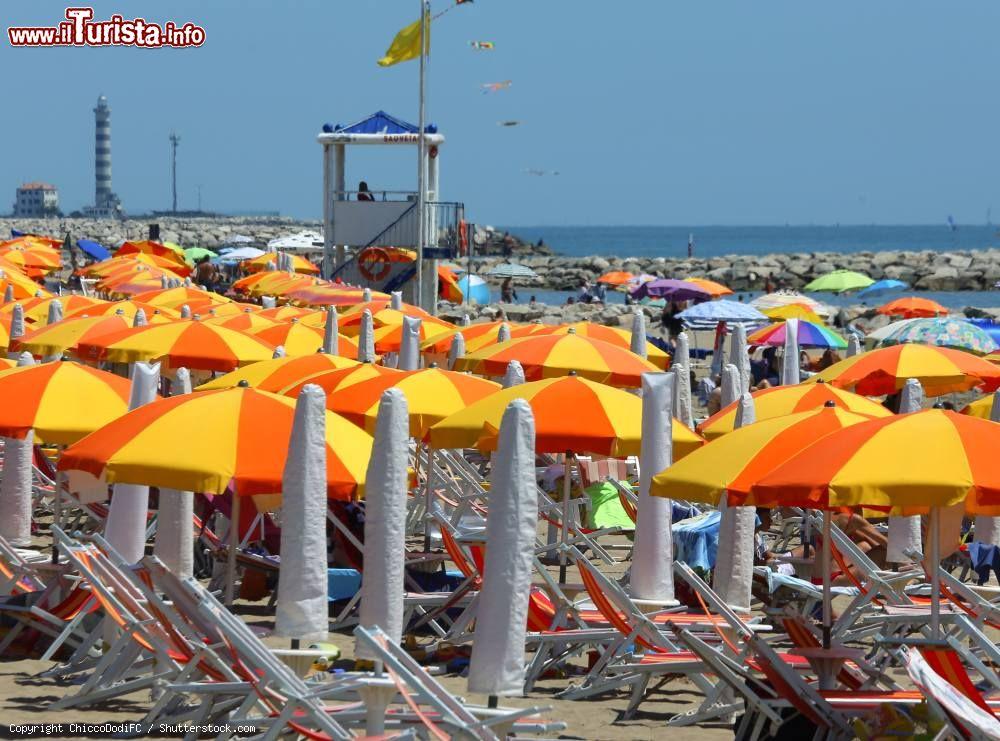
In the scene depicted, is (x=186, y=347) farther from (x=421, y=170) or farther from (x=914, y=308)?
(x=914, y=308)

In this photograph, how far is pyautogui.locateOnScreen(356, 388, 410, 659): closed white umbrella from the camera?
6.28m

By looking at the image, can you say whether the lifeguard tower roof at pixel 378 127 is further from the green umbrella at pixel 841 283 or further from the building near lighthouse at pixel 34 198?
the building near lighthouse at pixel 34 198

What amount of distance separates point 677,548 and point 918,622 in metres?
1.99

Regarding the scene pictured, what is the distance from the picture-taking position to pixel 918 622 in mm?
8469

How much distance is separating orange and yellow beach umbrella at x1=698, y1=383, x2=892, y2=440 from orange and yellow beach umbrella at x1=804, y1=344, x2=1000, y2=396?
5.21ft

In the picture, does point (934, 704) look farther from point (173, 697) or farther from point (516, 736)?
point (173, 697)

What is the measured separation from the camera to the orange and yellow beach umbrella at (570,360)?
12.2m

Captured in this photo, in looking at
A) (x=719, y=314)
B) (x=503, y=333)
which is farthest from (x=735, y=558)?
(x=719, y=314)

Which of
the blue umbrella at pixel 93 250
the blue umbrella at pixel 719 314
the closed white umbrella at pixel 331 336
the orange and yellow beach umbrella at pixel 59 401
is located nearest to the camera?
the orange and yellow beach umbrella at pixel 59 401

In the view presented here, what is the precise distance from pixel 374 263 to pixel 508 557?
24560 mm

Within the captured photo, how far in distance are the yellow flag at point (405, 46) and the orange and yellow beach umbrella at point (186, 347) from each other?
53.6 ft

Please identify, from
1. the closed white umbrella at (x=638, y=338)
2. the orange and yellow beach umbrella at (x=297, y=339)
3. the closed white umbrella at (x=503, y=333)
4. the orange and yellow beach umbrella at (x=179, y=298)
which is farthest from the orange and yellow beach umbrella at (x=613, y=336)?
the orange and yellow beach umbrella at (x=179, y=298)

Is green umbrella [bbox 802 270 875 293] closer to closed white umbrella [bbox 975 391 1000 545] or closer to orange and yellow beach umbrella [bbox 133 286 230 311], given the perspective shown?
orange and yellow beach umbrella [bbox 133 286 230 311]

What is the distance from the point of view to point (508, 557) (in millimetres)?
6086
